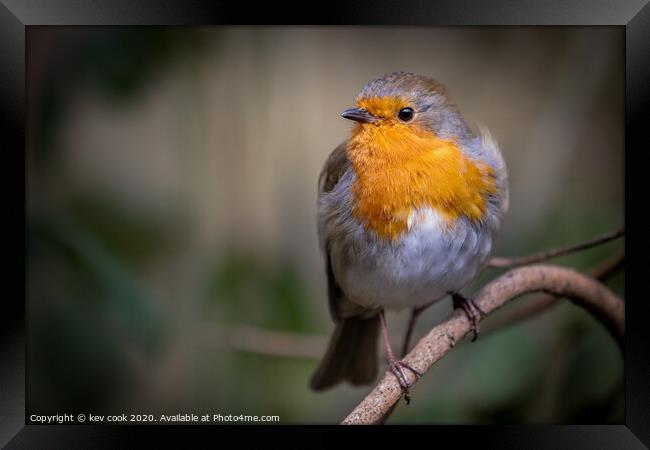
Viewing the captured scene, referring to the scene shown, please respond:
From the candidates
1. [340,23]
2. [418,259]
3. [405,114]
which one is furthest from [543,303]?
[340,23]

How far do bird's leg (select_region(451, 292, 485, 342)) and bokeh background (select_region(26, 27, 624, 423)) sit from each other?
211 mm

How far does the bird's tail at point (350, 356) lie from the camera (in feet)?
8.09

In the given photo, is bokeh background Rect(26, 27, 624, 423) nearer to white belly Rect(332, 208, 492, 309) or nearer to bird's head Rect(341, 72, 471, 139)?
bird's head Rect(341, 72, 471, 139)

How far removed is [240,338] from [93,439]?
2.03 feet

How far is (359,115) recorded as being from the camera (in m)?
1.98

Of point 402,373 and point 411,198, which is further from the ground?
point 411,198

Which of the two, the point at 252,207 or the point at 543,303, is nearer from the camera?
the point at 543,303

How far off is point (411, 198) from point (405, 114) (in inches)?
9.3

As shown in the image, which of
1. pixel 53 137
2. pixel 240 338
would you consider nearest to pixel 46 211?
pixel 53 137

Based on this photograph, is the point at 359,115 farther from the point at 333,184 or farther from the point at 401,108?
the point at 333,184

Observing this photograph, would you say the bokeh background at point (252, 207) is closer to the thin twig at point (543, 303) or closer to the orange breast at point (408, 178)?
the thin twig at point (543, 303)

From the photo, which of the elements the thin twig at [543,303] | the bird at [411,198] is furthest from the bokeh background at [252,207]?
the bird at [411,198]

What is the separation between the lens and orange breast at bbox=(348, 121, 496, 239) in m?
1.94

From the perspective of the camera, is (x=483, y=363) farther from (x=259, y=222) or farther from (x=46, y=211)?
(x=46, y=211)
